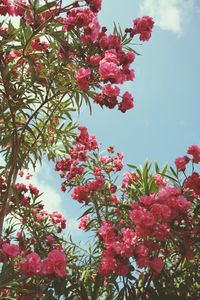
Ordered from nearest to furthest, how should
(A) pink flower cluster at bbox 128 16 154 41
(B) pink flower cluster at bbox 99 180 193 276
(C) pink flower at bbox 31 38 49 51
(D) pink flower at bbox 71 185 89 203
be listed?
(B) pink flower cluster at bbox 99 180 193 276
(C) pink flower at bbox 31 38 49 51
(A) pink flower cluster at bbox 128 16 154 41
(D) pink flower at bbox 71 185 89 203

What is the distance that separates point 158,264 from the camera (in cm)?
192

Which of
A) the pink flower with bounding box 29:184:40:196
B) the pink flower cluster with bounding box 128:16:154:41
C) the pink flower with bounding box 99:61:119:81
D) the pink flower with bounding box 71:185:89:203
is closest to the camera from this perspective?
the pink flower with bounding box 99:61:119:81

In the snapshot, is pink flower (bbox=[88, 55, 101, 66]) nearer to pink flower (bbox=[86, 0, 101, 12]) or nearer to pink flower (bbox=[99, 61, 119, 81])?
pink flower (bbox=[99, 61, 119, 81])

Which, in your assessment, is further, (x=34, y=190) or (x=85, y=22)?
(x=34, y=190)

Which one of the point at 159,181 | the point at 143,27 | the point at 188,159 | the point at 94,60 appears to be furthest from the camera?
the point at 159,181

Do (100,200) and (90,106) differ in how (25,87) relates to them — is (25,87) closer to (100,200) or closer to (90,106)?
(90,106)

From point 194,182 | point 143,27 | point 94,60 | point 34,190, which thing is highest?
point 143,27

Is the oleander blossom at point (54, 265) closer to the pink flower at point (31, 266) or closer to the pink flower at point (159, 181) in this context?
the pink flower at point (31, 266)

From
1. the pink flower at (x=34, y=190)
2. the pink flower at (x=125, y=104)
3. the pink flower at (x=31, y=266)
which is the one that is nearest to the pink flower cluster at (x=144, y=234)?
the pink flower at (x=31, y=266)

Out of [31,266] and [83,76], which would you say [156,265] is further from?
[83,76]

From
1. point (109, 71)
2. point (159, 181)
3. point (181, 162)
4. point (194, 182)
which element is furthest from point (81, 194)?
point (109, 71)

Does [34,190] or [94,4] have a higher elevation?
[94,4]

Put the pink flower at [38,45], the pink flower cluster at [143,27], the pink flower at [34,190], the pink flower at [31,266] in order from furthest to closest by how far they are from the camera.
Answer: the pink flower at [34,190]
the pink flower cluster at [143,27]
the pink flower at [38,45]
the pink flower at [31,266]

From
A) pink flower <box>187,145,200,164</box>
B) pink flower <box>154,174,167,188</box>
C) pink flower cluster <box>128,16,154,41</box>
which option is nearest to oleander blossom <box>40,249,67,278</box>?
pink flower <box>187,145,200,164</box>
